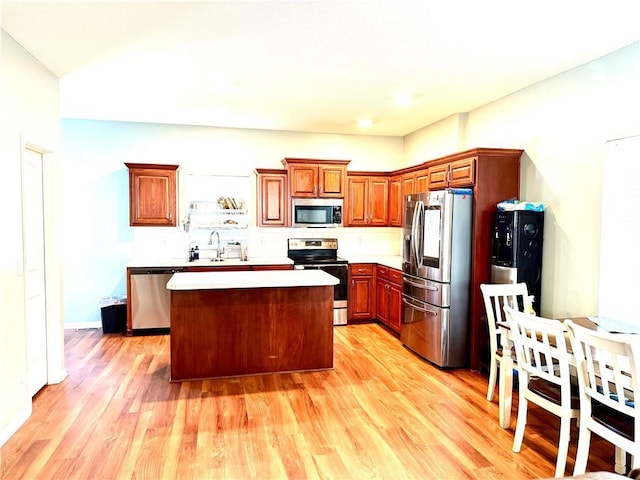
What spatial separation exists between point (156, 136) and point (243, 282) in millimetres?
3123

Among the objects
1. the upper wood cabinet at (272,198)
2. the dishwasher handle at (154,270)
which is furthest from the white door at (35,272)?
the upper wood cabinet at (272,198)

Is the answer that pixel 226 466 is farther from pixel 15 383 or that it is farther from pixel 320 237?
pixel 320 237

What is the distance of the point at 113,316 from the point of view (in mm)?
5242

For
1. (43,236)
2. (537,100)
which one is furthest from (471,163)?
(43,236)

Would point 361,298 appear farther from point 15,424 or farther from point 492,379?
point 15,424

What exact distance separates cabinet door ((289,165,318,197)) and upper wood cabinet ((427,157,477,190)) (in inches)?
65.9

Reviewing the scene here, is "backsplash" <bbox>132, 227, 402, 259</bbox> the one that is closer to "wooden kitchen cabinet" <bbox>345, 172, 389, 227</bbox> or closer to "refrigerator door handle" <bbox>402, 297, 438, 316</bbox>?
"wooden kitchen cabinet" <bbox>345, 172, 389, 227</bbox>

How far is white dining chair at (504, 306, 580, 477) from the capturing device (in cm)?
227

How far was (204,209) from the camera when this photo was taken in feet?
18.8

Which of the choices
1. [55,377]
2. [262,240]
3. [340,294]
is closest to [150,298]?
[55,377]

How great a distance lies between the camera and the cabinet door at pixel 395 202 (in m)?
5.97

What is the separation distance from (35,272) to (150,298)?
1.75 m

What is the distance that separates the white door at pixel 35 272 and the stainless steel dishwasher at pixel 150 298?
4.78 feet

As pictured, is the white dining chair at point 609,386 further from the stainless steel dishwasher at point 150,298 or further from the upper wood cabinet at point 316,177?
the stainless steel dishwasher at point 150,298
